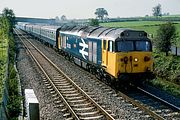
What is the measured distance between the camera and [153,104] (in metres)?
16.0

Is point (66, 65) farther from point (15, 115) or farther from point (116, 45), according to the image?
point (15, 115)

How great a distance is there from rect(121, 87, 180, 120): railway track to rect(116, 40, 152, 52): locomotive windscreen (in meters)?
2.29

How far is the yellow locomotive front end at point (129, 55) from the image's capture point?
17.8 meters

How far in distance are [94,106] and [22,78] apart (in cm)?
911

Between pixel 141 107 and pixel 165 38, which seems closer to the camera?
pixel 141 107

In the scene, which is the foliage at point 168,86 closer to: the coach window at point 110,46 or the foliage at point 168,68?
the foliage at point 168,68

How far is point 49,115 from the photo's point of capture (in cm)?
1452

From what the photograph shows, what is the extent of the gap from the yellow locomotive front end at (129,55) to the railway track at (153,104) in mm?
1094

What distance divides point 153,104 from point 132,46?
3.67 metres

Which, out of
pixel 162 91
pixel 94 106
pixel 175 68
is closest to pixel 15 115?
pixel 94 106

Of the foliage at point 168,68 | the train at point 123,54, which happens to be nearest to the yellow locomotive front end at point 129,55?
the train at point 123,54

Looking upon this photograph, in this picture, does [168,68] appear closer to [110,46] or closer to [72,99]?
[110,46]

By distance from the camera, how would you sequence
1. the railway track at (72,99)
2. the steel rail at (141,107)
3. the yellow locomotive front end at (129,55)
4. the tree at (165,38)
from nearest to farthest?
the steel rail at (141,107) < the railway track at (72,99) < the yellow locomotive front end at (129,55) < the tree at (165,38)

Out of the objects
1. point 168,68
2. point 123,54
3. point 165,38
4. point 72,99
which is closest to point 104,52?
point 123,54
